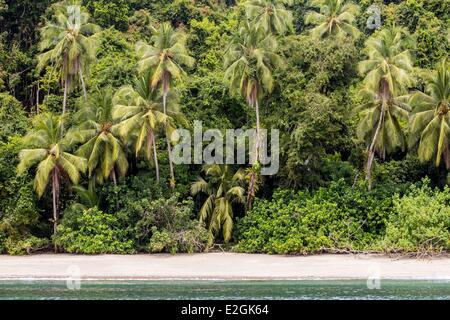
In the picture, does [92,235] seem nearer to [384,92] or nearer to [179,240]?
[179,240]

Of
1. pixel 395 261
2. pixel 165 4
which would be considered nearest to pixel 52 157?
pixel 395 261

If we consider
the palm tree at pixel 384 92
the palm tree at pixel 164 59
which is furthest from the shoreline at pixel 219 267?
the palm tree at pixel 164 59

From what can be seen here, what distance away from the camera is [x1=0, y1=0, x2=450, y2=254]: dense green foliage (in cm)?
4034

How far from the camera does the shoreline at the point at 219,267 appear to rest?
35.4 m

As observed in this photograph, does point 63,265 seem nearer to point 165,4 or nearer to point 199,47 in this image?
point 199,47

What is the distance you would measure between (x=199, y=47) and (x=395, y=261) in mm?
23126

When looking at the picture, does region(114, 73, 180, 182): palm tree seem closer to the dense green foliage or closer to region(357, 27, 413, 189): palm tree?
the dense green foliage

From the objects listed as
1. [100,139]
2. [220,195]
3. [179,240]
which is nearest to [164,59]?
[100,139]

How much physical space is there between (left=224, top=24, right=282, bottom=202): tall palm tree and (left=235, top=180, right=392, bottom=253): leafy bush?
1.78 metres

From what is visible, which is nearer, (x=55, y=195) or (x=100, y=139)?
(x=100, y=139)

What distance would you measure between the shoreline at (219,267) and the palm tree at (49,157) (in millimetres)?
3628

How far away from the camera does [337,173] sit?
142 feet

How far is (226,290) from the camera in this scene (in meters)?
32.2

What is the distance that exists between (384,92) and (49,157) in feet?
53.7
